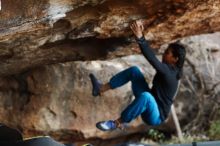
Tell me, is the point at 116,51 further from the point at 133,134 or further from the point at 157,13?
the point at 133,134

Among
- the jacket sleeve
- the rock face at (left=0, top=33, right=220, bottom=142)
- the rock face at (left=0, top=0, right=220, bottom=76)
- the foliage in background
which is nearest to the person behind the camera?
the rock face at (left=0, top=0, right=220, bottom=76)

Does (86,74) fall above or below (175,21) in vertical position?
below

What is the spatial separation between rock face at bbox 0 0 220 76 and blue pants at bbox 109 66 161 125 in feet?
1.42

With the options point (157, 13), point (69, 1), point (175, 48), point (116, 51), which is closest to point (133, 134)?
point (116, 51)

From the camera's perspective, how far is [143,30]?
5.83 metres

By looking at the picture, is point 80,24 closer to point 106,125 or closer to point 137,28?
point 137,28

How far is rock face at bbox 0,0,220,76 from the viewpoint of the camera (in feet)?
15.2

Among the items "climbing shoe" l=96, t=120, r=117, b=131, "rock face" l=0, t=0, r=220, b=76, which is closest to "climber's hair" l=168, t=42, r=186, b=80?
"rock face" l=0, t=0, r=220, b=76

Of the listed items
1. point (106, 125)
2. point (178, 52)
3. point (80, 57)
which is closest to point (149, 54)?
point (178, 52)

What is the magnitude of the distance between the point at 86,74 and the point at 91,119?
0.70m

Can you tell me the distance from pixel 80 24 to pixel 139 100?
1.24 meters

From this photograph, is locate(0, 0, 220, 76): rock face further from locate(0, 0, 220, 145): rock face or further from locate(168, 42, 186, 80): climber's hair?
locate(168, 42, 186, 80): climber's hair

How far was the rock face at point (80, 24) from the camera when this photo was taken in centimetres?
464

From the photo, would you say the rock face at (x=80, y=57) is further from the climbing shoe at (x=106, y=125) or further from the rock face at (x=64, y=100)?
the climbing shoe at (x=106, y=125)
